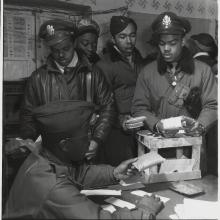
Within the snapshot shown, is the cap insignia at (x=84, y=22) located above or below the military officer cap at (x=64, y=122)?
above

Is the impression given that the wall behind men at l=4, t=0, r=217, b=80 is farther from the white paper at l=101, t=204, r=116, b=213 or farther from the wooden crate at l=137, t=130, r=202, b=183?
the white paper at l=101, t=204, r=116, b=213

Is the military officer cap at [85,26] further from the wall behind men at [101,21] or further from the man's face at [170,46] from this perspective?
the man's face at [170,46]

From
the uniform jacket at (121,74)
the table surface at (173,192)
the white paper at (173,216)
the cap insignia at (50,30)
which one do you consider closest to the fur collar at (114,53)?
the uniform jacket at (121,74)

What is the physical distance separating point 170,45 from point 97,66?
0.32 meters

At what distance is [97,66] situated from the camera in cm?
133

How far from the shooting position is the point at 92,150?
1309 mm

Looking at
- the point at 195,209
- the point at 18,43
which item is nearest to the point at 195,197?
the point at 195,209

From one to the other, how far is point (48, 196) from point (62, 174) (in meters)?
0.09

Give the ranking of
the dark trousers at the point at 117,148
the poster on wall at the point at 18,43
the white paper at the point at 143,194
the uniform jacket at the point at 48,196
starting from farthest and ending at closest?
the dark trousers at the point at 117,148
the poster on wall at the point at 18,43
the white paper at the point at 143,194
the uniform jacket at the point at 48,196

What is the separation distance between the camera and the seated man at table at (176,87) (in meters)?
1.33

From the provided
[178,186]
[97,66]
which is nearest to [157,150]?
[178,186]

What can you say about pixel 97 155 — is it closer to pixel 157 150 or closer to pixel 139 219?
pixel 157 150

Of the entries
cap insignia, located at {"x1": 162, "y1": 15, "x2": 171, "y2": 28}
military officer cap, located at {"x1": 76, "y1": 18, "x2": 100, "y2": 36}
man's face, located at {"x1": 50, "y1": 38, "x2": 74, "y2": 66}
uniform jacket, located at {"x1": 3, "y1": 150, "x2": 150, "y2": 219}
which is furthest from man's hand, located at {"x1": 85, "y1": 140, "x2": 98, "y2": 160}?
cap insignia, located at {"x1": 162, "y1": 15, "x2": 171, "y2": 28}

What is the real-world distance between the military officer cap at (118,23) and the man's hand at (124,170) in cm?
54
